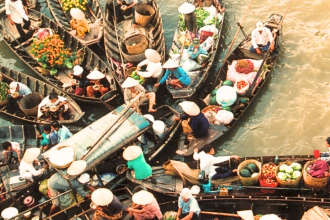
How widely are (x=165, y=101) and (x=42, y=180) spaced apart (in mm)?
4373

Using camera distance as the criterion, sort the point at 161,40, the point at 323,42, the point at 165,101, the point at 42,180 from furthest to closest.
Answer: the point at 323,42 → the point at 161,40 → the point at 165,101 → the point at 42,180

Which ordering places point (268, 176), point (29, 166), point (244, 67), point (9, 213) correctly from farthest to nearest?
point (244, 67) → point (29, 166) → point (9, 213) → point (268, 176)

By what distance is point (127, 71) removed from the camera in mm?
12328

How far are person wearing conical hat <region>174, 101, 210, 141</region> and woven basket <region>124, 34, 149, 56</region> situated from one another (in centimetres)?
320

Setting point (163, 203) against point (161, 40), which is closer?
point (163, 203)

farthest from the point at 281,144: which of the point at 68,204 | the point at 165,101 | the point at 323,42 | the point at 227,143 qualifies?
the point at 68,204

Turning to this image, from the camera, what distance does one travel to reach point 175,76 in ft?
37.8

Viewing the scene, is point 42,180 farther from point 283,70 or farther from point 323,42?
point 323,42

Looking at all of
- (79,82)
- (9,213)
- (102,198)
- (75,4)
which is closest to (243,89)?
(79,82)

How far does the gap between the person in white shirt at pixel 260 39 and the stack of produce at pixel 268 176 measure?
456cm

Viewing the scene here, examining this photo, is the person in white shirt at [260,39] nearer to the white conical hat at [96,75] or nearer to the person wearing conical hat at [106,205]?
the white conical hat at [96,75]

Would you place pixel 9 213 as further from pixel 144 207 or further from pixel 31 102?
pixel 31 102

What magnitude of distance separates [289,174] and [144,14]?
843 centimetres

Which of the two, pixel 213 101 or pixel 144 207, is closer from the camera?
pixel 144 207
